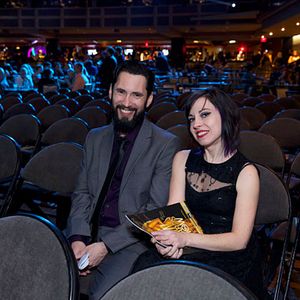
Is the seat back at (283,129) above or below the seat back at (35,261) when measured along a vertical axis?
above

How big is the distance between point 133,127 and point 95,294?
0.90 metres

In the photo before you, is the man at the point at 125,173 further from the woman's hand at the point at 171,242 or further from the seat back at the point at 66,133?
the seat back at the point at 66,133

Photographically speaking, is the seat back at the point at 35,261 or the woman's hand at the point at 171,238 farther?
the woman's hand at the point at 171,238

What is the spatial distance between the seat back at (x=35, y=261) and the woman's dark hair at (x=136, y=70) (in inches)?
43.9

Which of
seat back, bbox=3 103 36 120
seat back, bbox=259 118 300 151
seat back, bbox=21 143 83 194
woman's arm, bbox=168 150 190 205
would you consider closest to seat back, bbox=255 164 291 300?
woman's arm, bbox=168 150 190 205

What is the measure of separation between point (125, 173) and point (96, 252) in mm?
446

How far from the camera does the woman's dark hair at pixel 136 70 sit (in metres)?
2.42

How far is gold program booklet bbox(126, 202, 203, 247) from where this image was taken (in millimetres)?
1771

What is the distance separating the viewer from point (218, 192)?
2.09m

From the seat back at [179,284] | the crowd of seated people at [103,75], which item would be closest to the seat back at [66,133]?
the seat back at [179,284]

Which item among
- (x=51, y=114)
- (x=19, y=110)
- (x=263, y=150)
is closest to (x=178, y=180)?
(x=263, y=150)

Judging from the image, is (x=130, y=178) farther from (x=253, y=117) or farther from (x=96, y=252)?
(x=253, y=117)

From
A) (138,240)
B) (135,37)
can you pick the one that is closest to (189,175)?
(138,240)

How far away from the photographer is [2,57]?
33.6 metres
